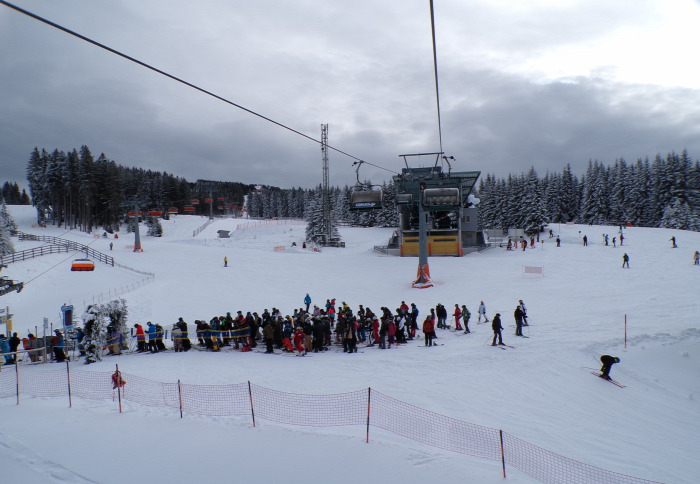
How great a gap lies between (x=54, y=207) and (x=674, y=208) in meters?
115

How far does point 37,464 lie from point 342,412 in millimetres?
5231

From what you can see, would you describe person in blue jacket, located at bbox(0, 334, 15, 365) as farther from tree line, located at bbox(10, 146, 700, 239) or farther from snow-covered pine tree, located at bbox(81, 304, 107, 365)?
tree line, located at bbox(10, 146, 700, 239)

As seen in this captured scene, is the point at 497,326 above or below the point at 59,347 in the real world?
above

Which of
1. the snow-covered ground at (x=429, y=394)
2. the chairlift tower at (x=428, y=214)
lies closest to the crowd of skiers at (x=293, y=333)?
the snow-covered ground at (x=429, y=394)

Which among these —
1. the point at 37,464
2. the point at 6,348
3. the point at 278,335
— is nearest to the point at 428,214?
the point at 278,335

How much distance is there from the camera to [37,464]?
6.14 meters

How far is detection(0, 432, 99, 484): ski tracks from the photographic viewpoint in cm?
571

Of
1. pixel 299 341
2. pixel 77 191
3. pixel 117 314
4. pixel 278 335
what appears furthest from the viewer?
pixel 77 191

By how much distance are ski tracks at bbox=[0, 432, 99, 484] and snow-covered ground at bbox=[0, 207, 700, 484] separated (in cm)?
3

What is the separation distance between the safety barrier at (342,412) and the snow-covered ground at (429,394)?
0.38 metres

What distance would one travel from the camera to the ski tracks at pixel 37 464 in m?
5.71

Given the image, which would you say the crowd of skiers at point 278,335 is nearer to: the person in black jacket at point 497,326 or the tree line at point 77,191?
the person in black jacket at point 497,326

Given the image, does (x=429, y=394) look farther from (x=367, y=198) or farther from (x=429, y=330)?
(x=367, y=198)

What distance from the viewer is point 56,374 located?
1186 cm
